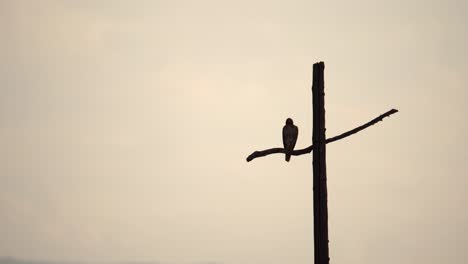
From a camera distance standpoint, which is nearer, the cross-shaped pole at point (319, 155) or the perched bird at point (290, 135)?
the cross-shaped pole at point (319, 155)

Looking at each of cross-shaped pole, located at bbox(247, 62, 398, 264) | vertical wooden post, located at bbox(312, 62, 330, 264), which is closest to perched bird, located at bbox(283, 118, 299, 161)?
cross-shaped pole, located at bbox(247, 62, 398, 264)

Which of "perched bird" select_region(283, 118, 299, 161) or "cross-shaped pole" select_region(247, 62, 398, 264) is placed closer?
"cross-shaped pole" select_region(247, 62, 398, 264)

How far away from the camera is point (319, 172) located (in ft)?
35.5

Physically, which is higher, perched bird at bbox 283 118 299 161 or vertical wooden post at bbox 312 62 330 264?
perched bird at bbox 283 118 299 161

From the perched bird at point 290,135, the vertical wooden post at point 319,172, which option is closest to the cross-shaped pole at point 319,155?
the vertical wooden post at point 319,172

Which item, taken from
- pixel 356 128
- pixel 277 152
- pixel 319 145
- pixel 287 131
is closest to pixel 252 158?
pixel 277 152

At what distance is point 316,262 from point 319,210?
2.93ft

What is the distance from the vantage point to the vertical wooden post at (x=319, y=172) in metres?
10.7

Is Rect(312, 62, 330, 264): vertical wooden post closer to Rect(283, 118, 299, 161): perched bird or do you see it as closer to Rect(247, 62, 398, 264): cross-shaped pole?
Rect(247, 62, 398, 264): cross-shaped pole

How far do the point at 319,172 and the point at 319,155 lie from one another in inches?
13.2

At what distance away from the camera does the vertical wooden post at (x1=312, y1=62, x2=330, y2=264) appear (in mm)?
10680

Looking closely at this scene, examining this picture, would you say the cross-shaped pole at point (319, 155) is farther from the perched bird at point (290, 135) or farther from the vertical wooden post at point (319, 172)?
the perched bird at point (290, 135)

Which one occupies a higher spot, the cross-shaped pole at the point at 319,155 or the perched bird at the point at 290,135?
the perched bird at the point at 290,135

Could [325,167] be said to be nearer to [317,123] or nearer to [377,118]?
[317,123]
